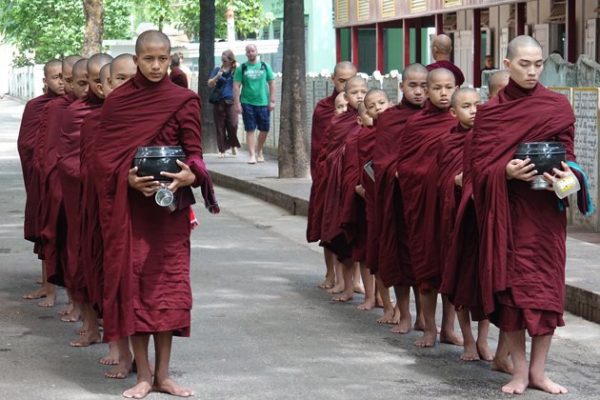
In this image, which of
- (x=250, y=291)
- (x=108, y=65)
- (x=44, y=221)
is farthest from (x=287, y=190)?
(x=108, y=65)

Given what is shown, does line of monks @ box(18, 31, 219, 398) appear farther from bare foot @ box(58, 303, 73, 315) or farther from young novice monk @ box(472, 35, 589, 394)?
bare foot @ box(58, 303, 73, 315)

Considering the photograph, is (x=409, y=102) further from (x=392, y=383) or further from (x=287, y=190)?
(x=287, y=190)

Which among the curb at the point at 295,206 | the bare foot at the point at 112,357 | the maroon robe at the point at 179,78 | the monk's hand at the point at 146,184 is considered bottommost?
the curb at the point at 295,206

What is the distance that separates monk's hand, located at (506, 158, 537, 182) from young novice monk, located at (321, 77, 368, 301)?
11.0 ft

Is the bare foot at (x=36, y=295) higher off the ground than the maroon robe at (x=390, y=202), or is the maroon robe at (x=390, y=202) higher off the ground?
the maroon robe at (x=390, y=202)

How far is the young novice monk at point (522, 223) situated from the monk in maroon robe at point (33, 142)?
4124 millimetres

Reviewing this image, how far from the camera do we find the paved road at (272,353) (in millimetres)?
7832

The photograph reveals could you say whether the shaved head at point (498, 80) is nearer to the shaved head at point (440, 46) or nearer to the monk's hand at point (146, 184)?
the monk's hand at point (146, 184)

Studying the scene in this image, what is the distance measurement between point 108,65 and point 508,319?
2.70 meters

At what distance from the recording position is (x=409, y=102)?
964 centimetres

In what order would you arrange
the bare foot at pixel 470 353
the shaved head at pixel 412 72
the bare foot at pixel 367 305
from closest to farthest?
the bare foot at pixel 470 353, the shaved head at pixel 412 72, the bare foot at pixel 367 305

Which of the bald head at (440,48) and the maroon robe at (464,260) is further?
the bald head at (440,48)

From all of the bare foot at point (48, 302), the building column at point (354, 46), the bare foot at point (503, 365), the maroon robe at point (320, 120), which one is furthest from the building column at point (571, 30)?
the bare foot at point (503, 365)

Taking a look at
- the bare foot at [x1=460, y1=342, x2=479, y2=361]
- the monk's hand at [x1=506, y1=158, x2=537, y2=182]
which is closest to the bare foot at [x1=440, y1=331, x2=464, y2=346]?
the bare foot at [x1=460, y1=342, x2=479, y2=361]
